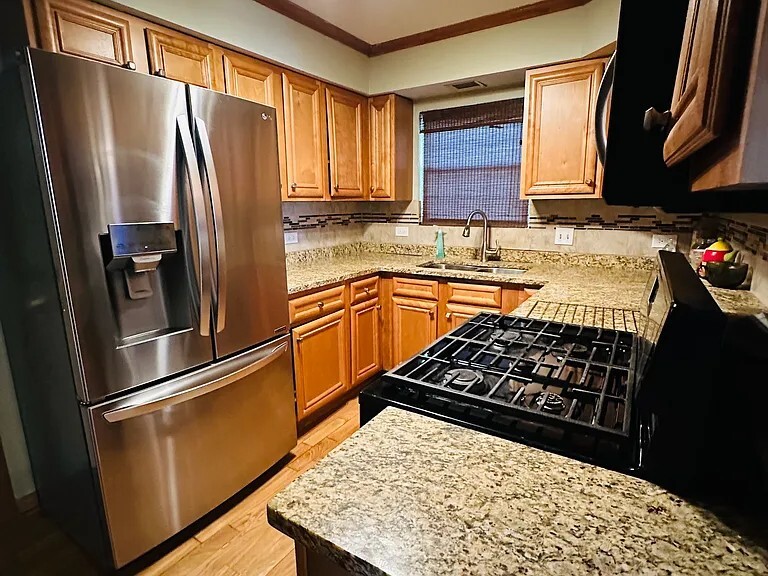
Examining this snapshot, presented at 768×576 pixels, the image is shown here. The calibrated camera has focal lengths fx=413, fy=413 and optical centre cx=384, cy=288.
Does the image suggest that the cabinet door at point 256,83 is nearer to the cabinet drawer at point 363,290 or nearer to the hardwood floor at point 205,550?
the cabinet drawer at point 363,290

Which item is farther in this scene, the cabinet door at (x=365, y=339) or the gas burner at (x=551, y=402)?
the cabinet door at (x=365, y=339)

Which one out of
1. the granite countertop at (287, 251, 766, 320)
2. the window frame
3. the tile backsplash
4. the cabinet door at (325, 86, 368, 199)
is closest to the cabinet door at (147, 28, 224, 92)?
the cabinet door at (325, 86, 368, 199)

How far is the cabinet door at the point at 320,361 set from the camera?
7.74ft

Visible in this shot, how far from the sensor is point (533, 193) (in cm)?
261

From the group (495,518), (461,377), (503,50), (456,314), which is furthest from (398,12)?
(495,518)

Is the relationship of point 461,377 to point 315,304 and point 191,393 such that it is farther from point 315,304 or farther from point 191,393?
point 315,304

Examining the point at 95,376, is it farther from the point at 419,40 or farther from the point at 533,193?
the point at 419,40

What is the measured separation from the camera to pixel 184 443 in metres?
1.63

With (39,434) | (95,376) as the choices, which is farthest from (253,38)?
(39,434)

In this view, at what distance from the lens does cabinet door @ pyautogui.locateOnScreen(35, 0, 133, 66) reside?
149 centimetres

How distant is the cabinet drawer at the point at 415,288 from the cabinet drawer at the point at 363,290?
0.43 feet

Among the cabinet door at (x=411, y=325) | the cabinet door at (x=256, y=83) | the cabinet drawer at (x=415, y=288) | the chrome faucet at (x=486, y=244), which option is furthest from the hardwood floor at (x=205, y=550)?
the chrome faucet at (x=486, y=244)

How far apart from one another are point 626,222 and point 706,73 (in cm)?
255

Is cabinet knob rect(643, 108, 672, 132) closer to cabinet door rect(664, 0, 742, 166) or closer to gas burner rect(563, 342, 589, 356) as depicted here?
cabinet door rect(664, 0, 742, 166)
